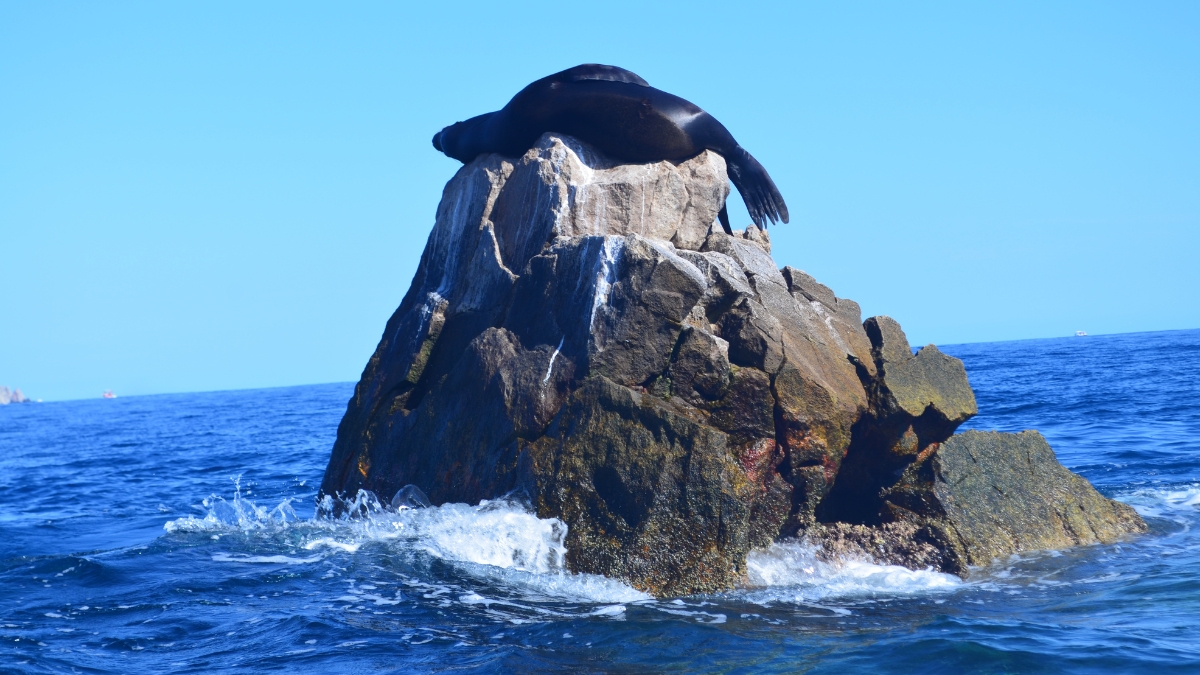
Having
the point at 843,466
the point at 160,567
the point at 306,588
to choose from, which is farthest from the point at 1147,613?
the point at 160,567

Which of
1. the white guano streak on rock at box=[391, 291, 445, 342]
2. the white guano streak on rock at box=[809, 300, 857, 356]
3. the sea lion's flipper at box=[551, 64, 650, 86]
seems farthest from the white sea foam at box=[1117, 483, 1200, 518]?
the white guano streak on rock at box=[391, 291, 445, 342]

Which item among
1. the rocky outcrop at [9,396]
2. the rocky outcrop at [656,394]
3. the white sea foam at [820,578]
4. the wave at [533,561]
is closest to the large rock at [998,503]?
the rocky outcrop at [656,394]

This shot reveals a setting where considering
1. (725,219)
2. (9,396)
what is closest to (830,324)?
(725,219)

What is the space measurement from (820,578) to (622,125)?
15.7 ft

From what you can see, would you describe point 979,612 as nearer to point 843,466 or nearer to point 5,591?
point 843,466

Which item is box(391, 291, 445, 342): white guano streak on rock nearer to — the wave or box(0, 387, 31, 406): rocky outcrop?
the wave

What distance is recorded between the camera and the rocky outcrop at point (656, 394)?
748cm

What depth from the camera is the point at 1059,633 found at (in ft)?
20.6

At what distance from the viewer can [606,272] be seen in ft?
26.7

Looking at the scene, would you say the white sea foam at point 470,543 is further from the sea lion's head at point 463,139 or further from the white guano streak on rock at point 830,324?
the sea lion's head at point 463,139

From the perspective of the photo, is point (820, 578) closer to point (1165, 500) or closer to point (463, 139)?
point (1165, 500)

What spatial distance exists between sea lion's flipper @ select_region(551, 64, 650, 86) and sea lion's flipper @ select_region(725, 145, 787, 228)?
4.32ft

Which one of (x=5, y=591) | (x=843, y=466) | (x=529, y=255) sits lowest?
(x=5, y=591)

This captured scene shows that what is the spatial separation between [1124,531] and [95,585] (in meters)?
9.25
